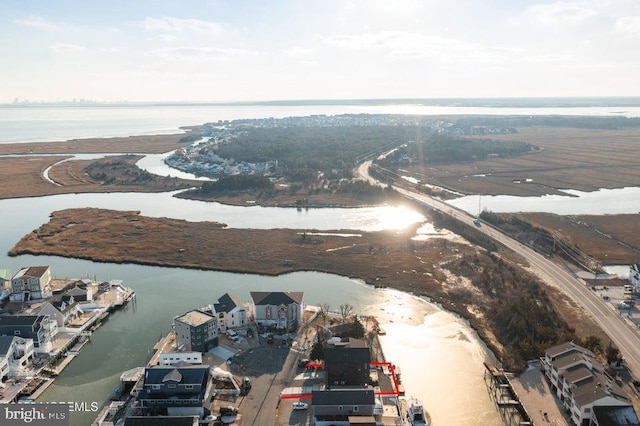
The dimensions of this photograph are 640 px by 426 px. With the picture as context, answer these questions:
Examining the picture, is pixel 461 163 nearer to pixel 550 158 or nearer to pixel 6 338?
pixel 550 158

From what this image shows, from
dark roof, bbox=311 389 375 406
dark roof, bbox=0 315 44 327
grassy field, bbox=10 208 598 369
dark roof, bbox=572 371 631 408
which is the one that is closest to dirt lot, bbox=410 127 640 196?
grassy field, bbox=10 208 598 369

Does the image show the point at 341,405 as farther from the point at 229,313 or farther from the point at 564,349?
the point at 564,349

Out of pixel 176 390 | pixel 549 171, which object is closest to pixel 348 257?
pixel 176 390

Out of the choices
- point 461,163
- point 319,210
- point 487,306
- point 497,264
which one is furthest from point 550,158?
point 487,306

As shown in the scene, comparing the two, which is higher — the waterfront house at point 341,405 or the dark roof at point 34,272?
the dark roof at point 34,272

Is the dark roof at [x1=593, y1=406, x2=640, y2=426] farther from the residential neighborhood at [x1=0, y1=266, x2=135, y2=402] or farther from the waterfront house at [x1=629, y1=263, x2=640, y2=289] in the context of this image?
the residential neighborhood at [x1=0, y1=266, x2=135, y2=402]

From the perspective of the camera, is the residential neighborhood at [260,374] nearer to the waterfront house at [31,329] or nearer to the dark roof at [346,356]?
the dark roof at [346,356]

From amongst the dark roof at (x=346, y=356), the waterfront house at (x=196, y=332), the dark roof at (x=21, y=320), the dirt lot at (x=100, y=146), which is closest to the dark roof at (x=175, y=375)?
the waterfront house at (x=196, y=332)
